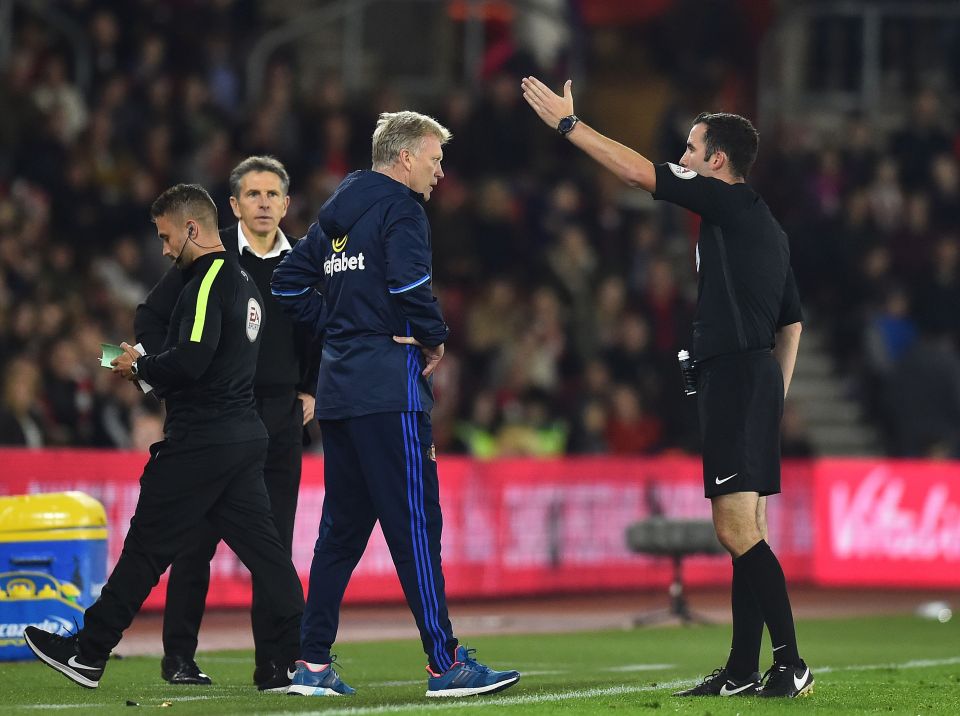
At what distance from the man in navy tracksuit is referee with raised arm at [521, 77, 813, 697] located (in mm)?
708

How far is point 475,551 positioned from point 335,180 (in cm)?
436

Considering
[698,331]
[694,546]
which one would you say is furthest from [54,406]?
[698,331]

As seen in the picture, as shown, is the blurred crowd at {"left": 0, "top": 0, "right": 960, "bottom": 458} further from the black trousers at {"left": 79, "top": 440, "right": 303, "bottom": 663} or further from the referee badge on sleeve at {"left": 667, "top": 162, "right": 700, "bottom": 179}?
the referee badge on sleeve at {"left": 667, "top": 162, "right": 700, "bottom": 179}

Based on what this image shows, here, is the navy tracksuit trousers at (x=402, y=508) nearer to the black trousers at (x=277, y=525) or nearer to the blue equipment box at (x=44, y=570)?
the black trousers at (x=277, y=525)

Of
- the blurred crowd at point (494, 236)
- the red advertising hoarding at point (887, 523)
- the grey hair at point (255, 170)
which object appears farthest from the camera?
the red advertising hoarding at point (887, 523)

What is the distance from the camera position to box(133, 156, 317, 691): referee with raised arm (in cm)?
891

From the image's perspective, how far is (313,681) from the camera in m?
7.94

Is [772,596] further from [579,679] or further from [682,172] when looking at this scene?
[682,172]

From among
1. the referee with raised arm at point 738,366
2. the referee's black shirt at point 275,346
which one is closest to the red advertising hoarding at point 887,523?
the referee's black shirt at point 275,346

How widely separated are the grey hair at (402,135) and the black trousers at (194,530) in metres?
1.45

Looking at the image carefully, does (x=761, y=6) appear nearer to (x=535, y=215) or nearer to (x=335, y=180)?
(x=535, y=215)

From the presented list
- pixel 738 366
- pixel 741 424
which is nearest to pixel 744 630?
pixel 741 424

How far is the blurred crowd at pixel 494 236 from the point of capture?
628 inches

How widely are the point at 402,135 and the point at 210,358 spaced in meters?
1.26
